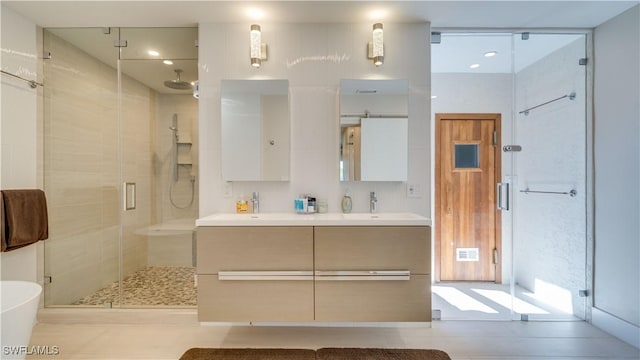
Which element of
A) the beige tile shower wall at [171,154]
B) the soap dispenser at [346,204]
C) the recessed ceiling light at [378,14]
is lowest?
the soap dispenser at [346,204]

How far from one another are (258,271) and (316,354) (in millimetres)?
643

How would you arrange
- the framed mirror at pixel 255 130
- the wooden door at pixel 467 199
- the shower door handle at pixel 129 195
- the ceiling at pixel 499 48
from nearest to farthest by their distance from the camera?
the framed mirror at pixel 255 130
the ceiling at pixel 499 48
the shower door handle at pixel 129 195
the wooden door at pixel 467 199

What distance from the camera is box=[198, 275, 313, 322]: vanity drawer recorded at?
1.81m

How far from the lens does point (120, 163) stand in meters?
2.56

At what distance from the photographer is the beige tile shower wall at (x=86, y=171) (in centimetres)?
246

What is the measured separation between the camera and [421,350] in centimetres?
193

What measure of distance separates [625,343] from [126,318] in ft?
11.9

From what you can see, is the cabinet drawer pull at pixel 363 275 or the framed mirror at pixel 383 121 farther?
the framed mirror at pixel 383 121

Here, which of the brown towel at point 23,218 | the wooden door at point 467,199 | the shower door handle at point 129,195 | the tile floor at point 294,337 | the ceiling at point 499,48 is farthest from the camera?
the wooden door at point 467,199

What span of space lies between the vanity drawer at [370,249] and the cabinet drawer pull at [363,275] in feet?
0.07

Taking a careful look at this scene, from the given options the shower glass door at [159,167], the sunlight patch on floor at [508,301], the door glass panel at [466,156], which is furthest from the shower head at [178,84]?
the sunlight patch on floor at [508,301]

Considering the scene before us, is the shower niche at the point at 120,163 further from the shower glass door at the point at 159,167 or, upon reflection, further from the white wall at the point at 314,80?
the white wall at the point at 314,80

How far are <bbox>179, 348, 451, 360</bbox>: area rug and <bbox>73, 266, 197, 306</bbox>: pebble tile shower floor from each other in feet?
2.15

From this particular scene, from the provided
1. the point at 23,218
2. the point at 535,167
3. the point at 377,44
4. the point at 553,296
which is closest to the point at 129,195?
the point at 23,218
